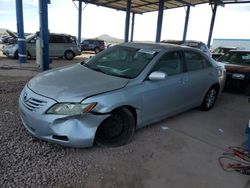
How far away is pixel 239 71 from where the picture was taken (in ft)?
23.7

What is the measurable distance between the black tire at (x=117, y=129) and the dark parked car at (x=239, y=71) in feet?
16.3

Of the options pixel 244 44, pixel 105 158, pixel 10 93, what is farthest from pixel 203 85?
pixel 244 44

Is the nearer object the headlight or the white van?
the headlight

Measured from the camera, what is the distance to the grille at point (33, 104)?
3062 mm

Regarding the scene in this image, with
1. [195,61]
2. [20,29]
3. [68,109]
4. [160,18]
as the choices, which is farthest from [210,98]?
[160,18]

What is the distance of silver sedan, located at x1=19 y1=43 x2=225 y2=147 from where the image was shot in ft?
9.91

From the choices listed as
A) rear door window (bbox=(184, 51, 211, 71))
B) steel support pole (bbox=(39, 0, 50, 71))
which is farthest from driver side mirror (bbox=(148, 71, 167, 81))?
steel support pole (bbox=(39, 0, 50, 71))

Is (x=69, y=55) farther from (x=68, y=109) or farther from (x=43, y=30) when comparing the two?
(x=68, y=109)

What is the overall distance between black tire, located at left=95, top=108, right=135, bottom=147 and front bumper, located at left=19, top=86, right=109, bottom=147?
259mm

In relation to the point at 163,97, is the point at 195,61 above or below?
above

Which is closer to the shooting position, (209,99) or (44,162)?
(44,162)

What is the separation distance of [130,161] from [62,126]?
994 mm

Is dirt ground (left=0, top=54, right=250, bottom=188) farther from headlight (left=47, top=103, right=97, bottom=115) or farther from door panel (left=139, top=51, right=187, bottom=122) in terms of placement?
headlight (left=47, top=103, right=97, bottom=115)

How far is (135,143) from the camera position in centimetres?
373
